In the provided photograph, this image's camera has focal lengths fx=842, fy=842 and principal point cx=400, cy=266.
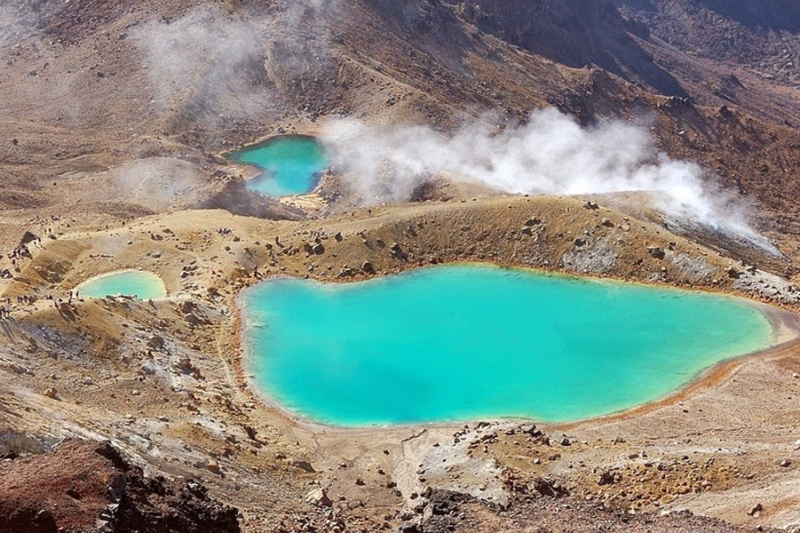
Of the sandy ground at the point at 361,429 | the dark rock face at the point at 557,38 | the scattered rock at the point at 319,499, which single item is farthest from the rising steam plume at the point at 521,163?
the dark rock face at the point at 557,38

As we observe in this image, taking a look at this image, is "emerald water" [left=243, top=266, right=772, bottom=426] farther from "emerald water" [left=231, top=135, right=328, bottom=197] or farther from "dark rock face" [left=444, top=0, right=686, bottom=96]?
"dark rock face" [left=444, top=0, right=686, bottom=96]

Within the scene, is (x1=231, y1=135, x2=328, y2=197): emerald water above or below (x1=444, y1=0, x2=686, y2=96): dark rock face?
below

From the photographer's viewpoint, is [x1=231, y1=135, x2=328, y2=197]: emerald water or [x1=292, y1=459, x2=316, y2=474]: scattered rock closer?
[x1=292, y1=459, x2=316, y2=474]: scattered rock

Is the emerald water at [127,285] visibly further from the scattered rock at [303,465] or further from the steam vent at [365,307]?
the scattered rock at [303,465]

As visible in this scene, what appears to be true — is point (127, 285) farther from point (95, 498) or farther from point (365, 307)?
point (95, 498)

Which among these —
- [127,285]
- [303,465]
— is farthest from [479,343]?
[127,285]

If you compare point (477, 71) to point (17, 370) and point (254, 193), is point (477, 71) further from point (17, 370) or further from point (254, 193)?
point (17, 370)

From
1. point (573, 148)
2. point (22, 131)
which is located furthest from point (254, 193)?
point (573, 148)

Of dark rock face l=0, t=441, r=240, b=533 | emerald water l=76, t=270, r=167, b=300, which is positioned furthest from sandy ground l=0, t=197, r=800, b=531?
dark rock face l=0, t=441, r=240, b=533
